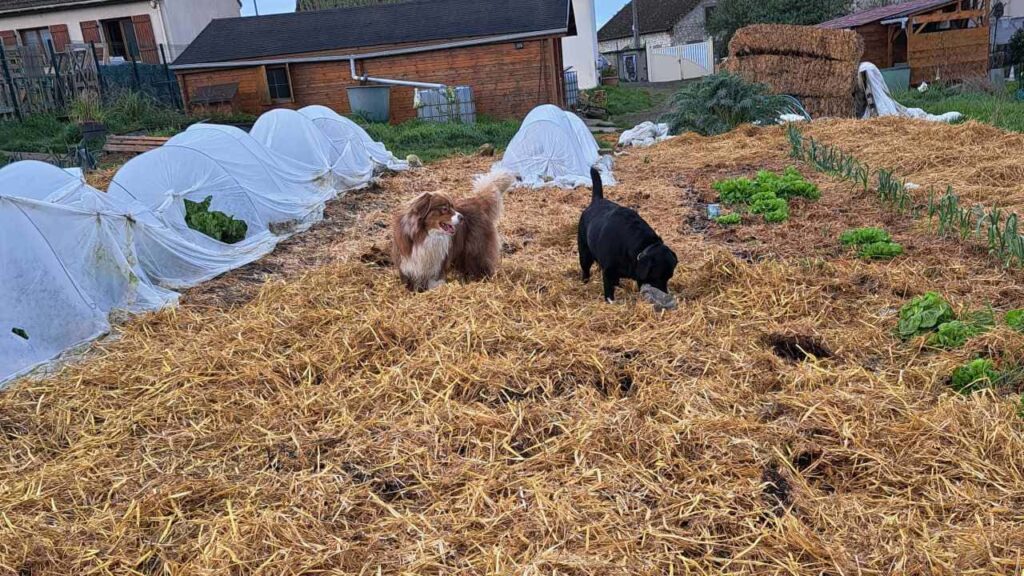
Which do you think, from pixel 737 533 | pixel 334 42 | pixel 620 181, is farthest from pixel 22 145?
pixel 737 533

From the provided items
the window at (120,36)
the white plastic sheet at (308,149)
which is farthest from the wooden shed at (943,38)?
the window at (120,36)

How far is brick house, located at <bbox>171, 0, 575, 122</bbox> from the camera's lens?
20766mm

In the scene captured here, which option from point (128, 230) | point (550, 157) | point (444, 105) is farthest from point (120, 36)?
point (128, 230)

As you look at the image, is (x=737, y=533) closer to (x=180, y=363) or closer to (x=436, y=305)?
(x=436, y=305)

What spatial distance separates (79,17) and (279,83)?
12696 mm

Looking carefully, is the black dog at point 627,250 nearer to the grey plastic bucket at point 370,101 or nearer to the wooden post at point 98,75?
the grey plastic bucket at point 370,101

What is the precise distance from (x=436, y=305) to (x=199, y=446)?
1900mm

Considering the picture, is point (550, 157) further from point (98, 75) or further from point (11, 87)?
point (98, 75)

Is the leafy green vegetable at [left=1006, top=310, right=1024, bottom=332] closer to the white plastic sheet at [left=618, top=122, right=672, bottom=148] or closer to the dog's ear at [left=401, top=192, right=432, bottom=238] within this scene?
the dog's ear at [left=401, top=192, right=432, bottom=238]

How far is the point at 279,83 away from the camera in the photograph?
22.4 m

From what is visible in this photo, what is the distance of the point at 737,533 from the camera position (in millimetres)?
2488

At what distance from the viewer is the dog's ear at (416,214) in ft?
17.1

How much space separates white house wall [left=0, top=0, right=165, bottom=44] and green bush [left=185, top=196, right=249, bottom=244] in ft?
83.8

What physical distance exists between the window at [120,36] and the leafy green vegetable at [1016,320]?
3218 cm
